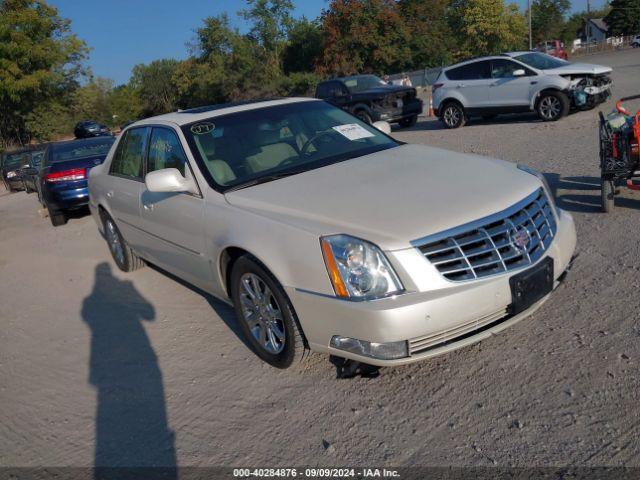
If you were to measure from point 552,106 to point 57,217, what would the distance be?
10565mm

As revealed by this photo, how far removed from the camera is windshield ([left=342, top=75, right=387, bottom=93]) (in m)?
17.3

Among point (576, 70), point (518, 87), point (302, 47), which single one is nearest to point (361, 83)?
point (518, 87)

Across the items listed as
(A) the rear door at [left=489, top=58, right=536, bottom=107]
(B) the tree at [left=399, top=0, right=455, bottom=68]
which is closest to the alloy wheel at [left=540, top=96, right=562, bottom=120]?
(A) the rear door at [left=489, top=58, right=536, bottom=107]

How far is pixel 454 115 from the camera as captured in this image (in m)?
15.2

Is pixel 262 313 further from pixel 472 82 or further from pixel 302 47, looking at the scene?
pixel 302 47

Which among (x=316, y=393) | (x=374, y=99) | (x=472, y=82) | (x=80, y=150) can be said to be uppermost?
(x=472, y=82)

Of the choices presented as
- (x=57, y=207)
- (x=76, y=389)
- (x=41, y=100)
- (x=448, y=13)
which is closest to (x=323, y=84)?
(x=57, y=207)

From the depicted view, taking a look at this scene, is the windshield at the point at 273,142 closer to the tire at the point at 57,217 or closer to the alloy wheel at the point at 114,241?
the alloy wheel at the point at 114,241

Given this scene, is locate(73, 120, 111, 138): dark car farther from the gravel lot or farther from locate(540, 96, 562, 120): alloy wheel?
the gravel lot

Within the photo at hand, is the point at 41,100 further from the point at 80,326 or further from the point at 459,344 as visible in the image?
the point at 459,344

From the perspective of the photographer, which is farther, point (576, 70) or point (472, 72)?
point (472, 72)

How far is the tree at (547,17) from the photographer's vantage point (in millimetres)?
64812

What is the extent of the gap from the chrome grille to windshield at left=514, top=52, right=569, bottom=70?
11487mm

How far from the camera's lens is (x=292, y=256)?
3.23 meters
